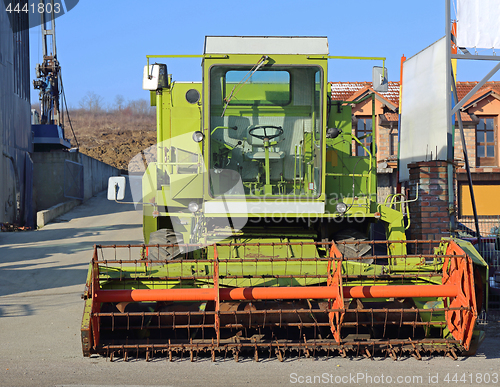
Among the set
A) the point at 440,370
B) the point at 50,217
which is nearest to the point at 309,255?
the point at 440,370

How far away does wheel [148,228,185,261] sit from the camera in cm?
627

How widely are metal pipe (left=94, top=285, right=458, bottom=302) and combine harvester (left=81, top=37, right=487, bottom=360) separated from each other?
0.01 metres

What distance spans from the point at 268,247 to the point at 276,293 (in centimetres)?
169

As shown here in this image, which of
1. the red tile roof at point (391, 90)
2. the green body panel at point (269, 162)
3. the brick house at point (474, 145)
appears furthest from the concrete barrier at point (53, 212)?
the green body panel at point (269, 162)

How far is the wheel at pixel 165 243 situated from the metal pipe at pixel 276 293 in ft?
4.05

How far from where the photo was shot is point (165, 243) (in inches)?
258

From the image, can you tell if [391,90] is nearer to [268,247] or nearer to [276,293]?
[268,247]

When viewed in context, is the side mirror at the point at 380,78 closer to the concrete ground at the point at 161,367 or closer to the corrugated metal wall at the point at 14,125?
the concrete ground at the point at 161,367

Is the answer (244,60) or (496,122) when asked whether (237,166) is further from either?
(496,122)

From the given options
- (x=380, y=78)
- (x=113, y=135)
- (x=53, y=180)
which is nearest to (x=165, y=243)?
(x=380, y=78)

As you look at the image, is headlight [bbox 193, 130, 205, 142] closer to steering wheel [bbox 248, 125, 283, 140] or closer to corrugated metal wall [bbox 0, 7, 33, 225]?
steering wheel [bbox 248, 125, 283, 140]

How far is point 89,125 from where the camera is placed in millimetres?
67312

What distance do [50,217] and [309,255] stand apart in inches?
656

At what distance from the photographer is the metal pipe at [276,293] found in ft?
16.1
